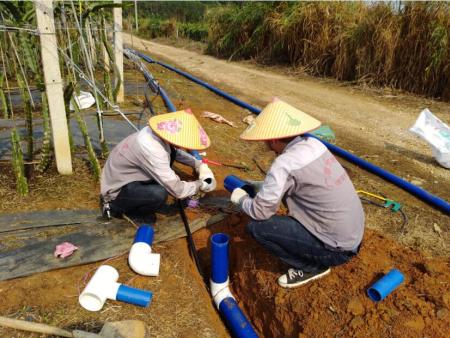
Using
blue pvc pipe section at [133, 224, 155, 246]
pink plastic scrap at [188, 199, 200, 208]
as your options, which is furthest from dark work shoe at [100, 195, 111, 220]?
pink plastic scrap at [188, 199, 200, 208]

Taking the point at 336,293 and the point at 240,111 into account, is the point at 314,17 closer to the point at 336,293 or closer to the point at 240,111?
the point at 240,111

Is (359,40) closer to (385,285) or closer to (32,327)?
(385,285)

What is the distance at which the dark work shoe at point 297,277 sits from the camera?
2.43 metres

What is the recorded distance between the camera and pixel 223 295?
259cm

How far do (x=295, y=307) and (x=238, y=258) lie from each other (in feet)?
2.44

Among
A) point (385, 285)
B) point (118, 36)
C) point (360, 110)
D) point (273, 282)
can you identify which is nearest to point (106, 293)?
point (273, 282)

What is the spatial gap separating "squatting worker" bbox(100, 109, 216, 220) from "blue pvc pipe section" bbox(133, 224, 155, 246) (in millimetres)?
241

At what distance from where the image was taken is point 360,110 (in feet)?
23.5

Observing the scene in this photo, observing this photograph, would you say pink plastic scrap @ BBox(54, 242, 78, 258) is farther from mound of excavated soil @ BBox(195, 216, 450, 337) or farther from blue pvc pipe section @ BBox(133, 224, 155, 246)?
mound of excavated soil @ BBox(195, 216, 450, 337)

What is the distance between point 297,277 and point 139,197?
1.39 m

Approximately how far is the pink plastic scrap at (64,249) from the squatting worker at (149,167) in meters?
0.44

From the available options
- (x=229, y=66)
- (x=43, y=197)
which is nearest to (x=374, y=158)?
(x=43, y=197)

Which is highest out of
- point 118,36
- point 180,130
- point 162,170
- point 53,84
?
point 118,36

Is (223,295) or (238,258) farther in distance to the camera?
(238,258)
